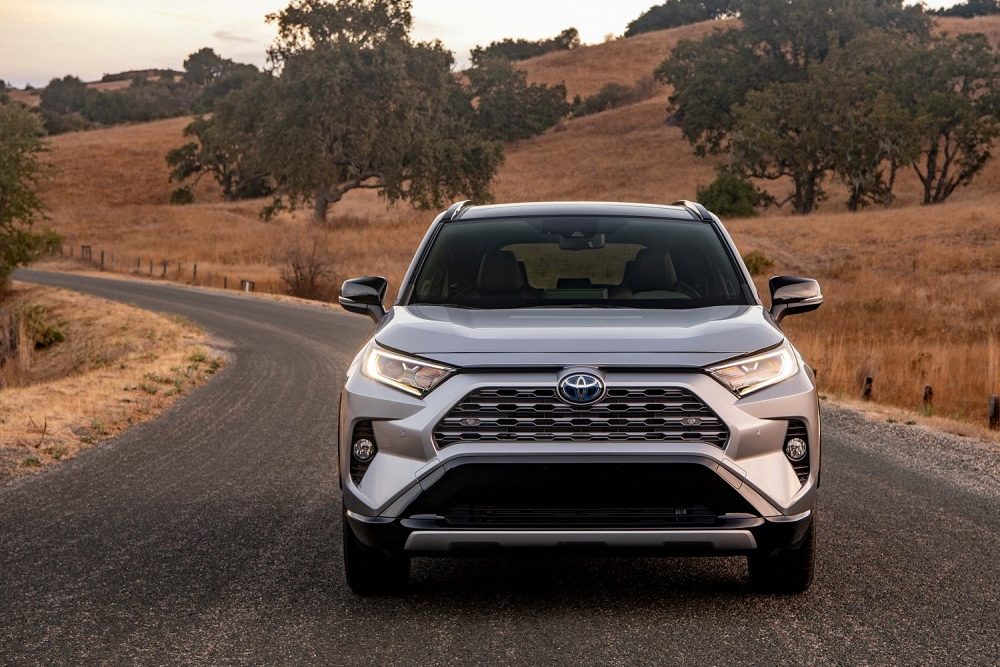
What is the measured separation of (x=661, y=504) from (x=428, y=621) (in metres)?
1.07

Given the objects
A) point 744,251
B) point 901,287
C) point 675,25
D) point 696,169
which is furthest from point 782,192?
point 675,25

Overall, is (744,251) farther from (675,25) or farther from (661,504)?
(675,25)

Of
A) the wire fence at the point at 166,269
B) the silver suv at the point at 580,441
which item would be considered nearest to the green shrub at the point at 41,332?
the wire fence at the point at 166,269

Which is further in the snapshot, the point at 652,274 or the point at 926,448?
the point at 926,448

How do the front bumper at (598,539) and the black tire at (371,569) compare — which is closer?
the front bumper at (598,539)

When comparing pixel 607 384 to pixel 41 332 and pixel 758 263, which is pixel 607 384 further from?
pixel 758 263

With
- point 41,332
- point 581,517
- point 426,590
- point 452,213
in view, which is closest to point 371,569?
point 426,590

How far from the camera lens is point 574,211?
683 centimetres

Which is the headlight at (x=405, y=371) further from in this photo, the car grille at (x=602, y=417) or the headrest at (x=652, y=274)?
the headrest at (x=652, y=274)

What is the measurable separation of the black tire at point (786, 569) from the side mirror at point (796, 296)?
1143 mm

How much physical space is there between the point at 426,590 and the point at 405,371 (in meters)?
1.15

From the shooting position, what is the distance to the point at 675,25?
556 feet

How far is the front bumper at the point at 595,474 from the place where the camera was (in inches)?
190

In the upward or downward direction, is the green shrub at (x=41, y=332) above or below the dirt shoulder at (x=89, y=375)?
below
